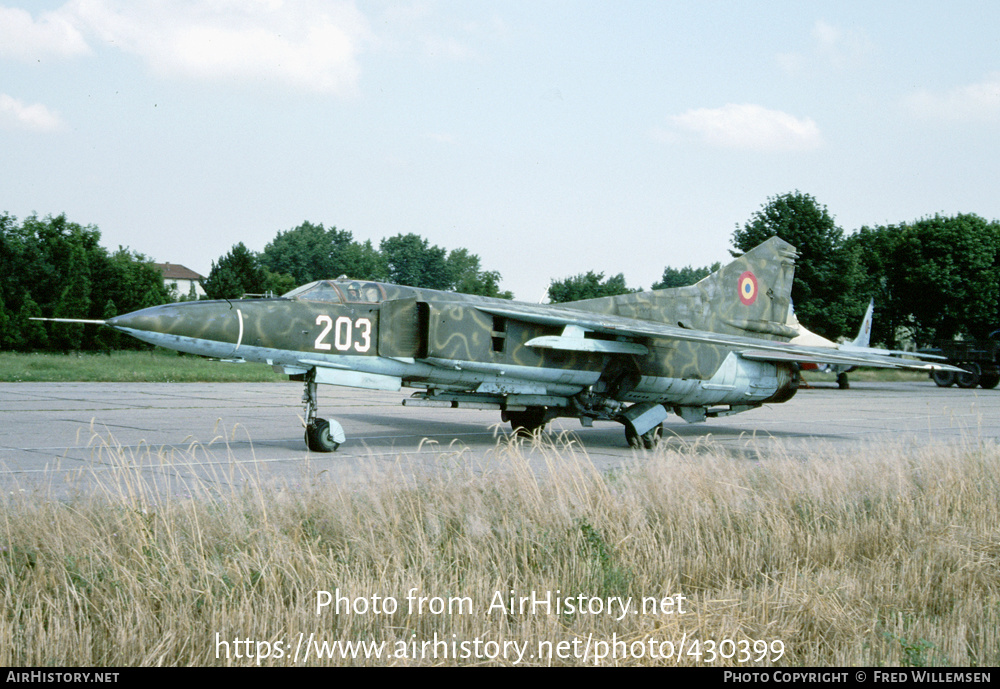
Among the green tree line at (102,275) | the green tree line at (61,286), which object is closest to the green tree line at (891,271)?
the green tree line at (102,275)

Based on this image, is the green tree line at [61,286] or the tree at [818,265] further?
the green tree line at [61,286]

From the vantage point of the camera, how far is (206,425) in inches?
528

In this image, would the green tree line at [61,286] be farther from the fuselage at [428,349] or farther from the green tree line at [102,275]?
the fuselage at [428,349]

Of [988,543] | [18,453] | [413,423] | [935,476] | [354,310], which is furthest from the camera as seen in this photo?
[413,423]

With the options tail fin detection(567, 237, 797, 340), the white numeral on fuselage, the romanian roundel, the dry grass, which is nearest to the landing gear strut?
the white numeral on fuselage

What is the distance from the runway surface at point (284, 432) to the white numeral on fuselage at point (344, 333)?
126 cm

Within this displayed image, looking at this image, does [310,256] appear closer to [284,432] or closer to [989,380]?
[989,380]

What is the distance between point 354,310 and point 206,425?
448 cm

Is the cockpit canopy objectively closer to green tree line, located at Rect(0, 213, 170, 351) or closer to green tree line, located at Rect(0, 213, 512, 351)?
green tree line, located at Rect(0, 213, 512, 351)

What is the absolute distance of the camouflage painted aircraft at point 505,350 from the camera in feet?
31.9

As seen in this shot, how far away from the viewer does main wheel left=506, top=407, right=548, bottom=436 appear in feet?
43.1

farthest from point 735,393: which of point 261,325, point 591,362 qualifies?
point 261,325

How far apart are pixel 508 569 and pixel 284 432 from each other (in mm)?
8870

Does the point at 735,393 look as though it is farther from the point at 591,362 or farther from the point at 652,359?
the point at 591,362
